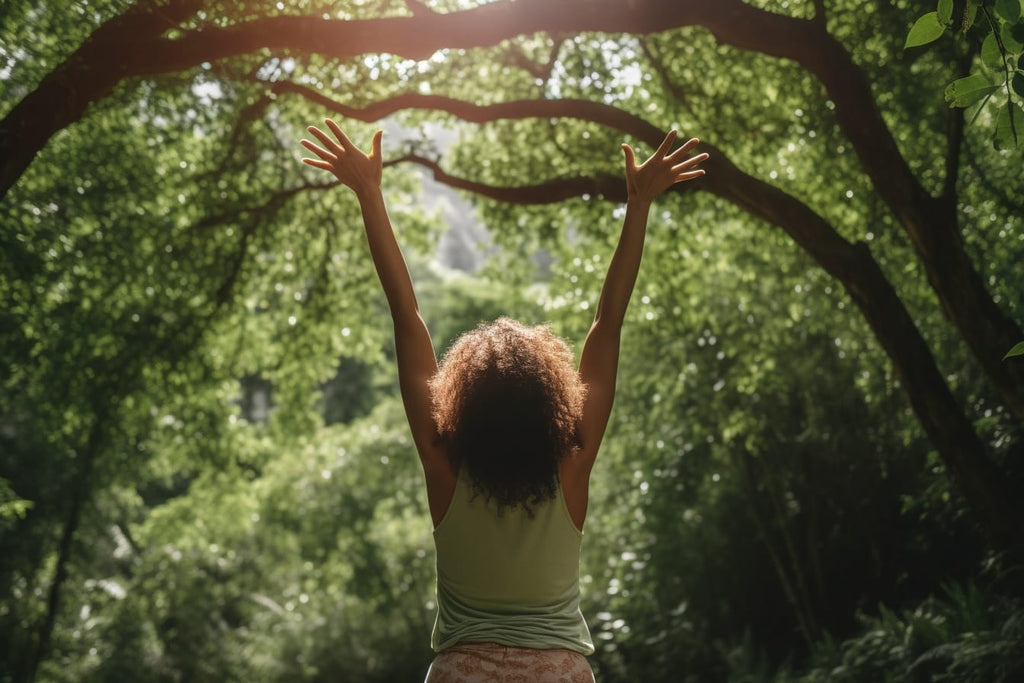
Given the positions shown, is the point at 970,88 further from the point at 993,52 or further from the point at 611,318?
the point at 611,318

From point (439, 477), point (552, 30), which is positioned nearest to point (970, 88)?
point (439, 477)

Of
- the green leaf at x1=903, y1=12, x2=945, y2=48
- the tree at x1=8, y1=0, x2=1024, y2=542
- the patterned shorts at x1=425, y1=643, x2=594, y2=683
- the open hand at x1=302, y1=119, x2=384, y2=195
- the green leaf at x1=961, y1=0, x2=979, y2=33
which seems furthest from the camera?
the tree at x1=8, y1=0, x2=1024, y2=542

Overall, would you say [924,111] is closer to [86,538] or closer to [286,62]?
[286,62]

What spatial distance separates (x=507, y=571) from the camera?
1872 mm

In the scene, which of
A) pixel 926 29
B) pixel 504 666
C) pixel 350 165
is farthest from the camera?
pixel 350 165

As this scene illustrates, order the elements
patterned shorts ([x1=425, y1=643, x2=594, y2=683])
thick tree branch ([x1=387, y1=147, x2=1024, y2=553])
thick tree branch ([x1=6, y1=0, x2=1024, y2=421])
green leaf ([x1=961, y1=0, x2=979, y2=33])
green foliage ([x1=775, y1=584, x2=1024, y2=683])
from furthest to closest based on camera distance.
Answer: green foliage ([x1=775, y1=584, x2=1024, y2=683])
thick tree branch ([x1=387, y1=147, x2=1024, y2=553])
thick tree branch ([x1=6, y1=0, x2=1024, y2=421])
green leaf ([x1=961, y1=0, x2=979, y2=33])
patterned shorts ([x1=425, y1=643, x2=594, y2=683])

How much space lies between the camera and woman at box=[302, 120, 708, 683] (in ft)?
6.03

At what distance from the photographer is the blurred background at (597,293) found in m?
4.58

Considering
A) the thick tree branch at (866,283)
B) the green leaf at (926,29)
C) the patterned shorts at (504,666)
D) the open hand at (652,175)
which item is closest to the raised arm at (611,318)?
the open hand at (652,175)

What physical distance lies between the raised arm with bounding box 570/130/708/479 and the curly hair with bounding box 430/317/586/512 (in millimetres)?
41

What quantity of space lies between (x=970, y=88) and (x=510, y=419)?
1282 mm

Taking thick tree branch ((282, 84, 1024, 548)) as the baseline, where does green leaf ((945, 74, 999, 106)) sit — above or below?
below

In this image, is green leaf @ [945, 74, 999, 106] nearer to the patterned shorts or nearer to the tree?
the patterned shorts

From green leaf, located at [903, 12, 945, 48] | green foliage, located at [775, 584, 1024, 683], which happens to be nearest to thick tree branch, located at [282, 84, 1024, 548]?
green foliage, located at [775, 584, 1024, 683]
